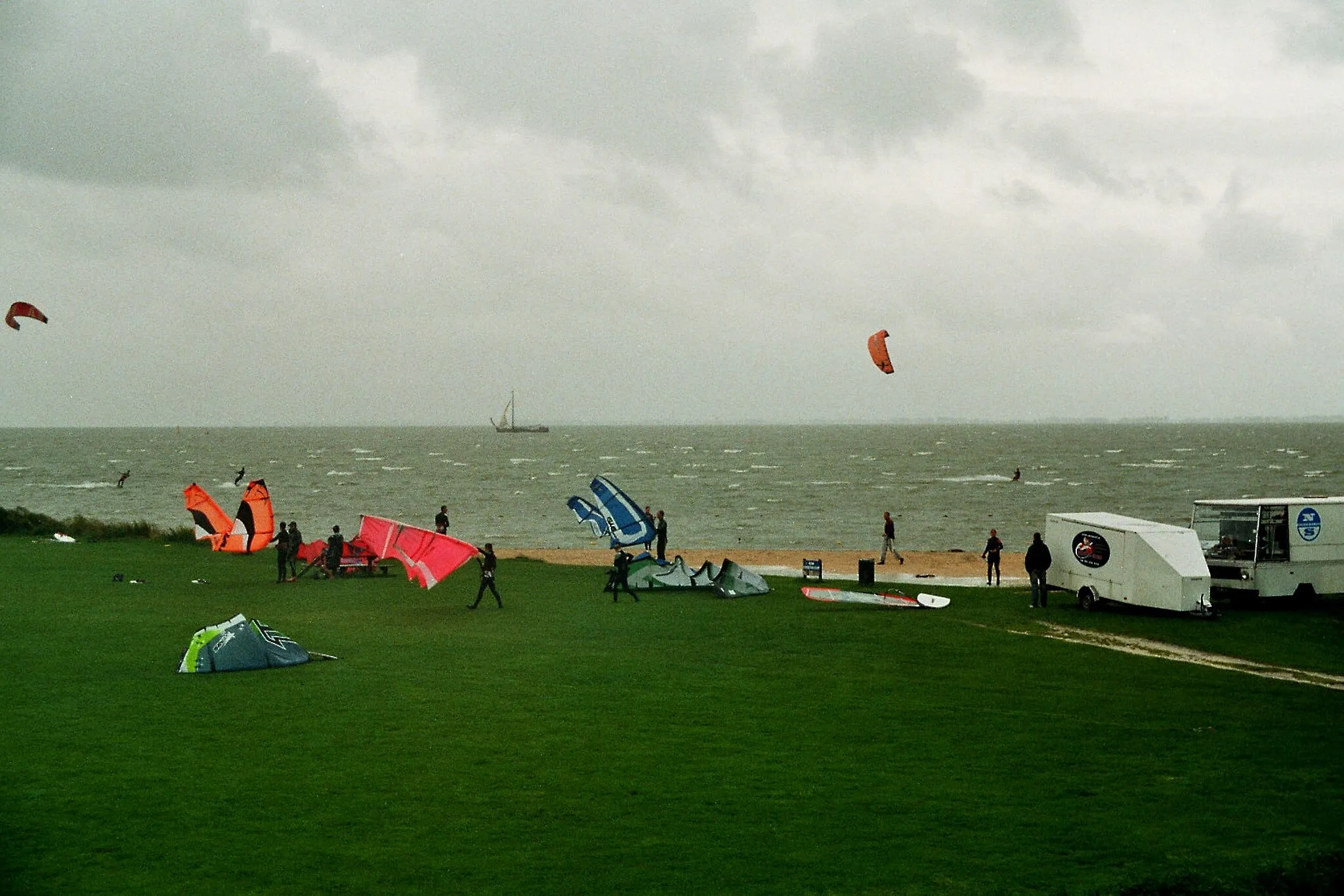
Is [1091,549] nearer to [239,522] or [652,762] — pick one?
[652,762]

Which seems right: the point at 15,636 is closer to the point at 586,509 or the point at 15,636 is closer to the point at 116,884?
the point at 116,884

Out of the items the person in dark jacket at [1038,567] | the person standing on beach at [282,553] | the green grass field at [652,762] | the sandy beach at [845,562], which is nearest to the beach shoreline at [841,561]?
the sandy beach at [845,562]

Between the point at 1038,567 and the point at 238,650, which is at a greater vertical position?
the point at 1038,567

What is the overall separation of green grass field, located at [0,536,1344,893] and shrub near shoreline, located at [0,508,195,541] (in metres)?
22.7

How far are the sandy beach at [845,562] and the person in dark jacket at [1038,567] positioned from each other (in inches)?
253

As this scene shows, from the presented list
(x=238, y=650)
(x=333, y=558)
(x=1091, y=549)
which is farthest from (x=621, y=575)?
(x=238, y=650)

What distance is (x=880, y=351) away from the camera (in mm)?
34125

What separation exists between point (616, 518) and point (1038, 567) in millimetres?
12579

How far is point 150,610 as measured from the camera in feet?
84.2

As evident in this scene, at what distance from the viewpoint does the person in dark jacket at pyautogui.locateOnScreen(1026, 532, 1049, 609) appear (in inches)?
1101

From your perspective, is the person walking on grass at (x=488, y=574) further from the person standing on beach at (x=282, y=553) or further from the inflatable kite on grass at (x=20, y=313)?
the inflatable kite on grass at (x=20, y=313)

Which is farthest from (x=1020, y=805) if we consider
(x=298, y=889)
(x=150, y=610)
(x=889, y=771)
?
(x=150, y=610)

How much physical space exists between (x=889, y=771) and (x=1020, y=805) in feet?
5.60

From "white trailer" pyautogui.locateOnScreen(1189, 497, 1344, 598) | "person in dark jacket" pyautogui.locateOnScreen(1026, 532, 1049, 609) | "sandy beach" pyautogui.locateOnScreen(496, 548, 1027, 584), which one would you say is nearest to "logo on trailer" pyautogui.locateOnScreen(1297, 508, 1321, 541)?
"white trailer" pyautogui.locateOnScreen(1189, 497, 1344, 598)
